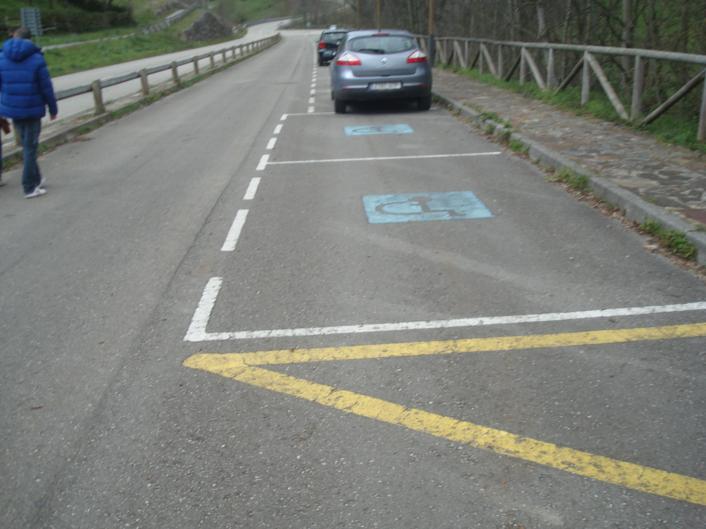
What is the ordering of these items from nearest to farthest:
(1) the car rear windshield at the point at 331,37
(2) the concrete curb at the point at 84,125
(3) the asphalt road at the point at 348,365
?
(3) the asphalt road at the point at 348,365 → (2) the concrete curb at the point at 84,125 → (1) the car rear windshield at the point at 331,37

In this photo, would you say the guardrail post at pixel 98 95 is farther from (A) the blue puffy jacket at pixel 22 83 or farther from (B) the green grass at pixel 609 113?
(B) the green grass at pixel 609 113

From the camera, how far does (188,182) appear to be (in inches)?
370

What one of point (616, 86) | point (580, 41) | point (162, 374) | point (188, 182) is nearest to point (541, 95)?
point (616, 86)

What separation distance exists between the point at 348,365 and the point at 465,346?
2.44 ft

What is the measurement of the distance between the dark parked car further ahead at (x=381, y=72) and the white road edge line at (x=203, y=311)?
9910 mm

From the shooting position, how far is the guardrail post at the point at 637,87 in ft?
35.3

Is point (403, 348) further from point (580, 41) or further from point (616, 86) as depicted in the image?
point (580, 41)

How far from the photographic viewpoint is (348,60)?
14.8 m

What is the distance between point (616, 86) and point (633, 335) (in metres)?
11.6

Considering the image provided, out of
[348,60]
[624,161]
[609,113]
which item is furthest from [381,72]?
[624,161]

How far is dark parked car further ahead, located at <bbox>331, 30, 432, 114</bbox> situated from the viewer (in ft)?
48.4

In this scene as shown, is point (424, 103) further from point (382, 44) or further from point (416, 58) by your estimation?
point (382, 44)

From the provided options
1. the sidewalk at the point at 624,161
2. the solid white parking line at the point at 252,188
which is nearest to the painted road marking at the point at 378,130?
the sidewalk at the point at 624,161

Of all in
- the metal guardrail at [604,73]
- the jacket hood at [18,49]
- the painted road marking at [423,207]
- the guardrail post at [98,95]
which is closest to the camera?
the painted road marking at [423,207]
